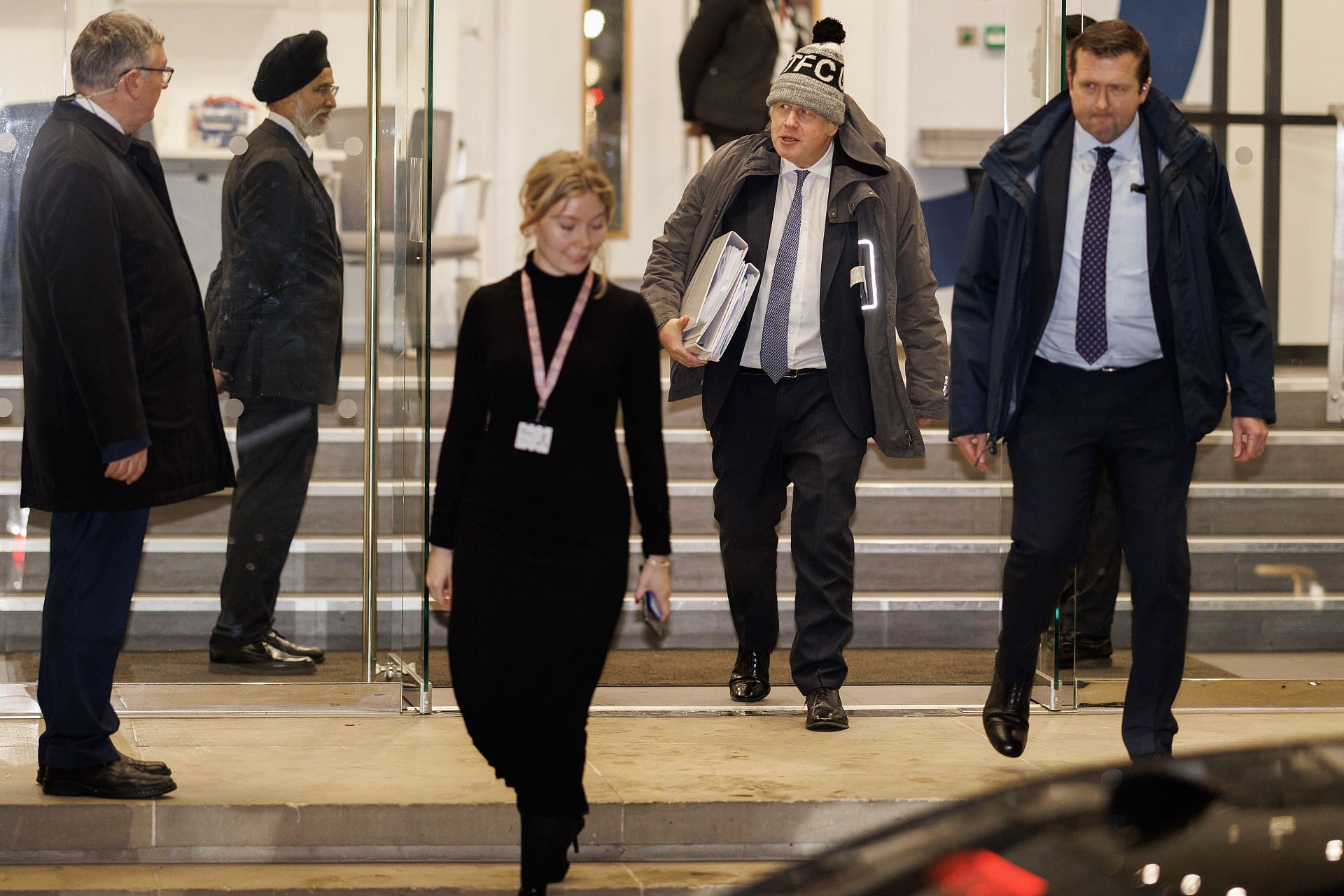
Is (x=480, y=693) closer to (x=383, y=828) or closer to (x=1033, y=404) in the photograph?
(x=383, y=828)

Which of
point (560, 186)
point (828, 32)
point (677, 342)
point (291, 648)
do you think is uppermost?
point (828, 32)

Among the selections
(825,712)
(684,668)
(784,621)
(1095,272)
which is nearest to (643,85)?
(784,621)

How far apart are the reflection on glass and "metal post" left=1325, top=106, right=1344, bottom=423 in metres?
5.03

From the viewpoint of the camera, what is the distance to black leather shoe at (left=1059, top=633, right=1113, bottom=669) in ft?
16.5

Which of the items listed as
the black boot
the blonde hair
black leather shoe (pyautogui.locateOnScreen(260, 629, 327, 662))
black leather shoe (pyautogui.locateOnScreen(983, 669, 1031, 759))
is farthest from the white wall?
the black boot

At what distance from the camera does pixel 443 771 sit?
416 cm

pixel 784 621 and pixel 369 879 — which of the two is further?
pixel 784 621

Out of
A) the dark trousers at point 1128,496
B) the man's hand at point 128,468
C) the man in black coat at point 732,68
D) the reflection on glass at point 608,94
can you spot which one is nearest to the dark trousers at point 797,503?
the dark trousers at point 1128,496

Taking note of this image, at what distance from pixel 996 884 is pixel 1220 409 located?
8.62 ft

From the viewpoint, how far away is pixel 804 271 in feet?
15.5

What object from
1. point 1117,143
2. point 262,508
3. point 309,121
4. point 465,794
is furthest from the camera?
point 262,508

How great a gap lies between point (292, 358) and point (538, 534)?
1983 mm

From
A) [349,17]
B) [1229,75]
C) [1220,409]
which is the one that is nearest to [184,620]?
[349,17]

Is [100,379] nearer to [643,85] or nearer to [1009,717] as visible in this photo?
[1009,717]
